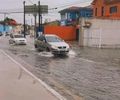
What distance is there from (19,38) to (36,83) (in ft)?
136

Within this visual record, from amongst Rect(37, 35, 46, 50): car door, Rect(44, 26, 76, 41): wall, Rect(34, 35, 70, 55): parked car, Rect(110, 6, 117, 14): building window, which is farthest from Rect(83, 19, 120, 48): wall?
Rect(44, 26, 76, 41): wall

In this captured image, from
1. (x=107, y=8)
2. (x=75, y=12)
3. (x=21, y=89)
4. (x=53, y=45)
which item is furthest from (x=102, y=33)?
(x=75, y=12)

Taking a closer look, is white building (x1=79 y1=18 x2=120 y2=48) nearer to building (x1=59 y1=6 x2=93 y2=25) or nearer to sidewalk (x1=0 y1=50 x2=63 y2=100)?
sidewalk (x1=0 y1=50 x2=63 y2=100)

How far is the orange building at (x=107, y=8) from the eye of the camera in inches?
2479

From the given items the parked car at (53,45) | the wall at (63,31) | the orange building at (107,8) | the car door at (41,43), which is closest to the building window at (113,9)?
the orange building at (107,8)

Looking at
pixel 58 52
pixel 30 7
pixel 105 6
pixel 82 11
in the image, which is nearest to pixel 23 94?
pixel 58 52

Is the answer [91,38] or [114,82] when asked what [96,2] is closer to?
[91,38]

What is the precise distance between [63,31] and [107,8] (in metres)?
8.52

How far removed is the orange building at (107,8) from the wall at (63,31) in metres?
5.18

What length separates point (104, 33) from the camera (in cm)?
4750

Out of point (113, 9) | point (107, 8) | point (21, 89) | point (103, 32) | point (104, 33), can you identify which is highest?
point (107, 8)

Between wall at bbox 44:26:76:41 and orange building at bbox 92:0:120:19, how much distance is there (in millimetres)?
5180

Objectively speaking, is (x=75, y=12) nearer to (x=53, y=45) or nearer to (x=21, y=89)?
(x=53, y=45)

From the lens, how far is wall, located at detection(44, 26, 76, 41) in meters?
70.0
